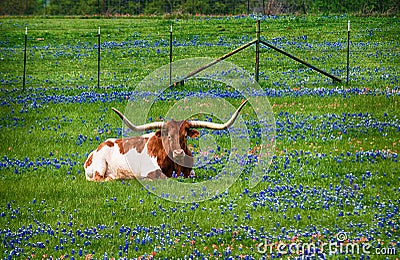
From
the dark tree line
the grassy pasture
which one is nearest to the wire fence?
the grassy pasture

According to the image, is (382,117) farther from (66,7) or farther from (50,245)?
(66,7)

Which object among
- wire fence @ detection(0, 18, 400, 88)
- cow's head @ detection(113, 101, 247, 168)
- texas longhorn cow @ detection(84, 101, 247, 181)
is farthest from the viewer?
wire fence @ detection(0, 18, 400, 88)

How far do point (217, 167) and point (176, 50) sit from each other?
21164mm

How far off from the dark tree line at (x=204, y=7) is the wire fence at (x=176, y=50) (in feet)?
25.9

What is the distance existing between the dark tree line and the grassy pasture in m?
16.5

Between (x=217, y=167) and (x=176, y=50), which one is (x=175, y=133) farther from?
(x=176, y=50)

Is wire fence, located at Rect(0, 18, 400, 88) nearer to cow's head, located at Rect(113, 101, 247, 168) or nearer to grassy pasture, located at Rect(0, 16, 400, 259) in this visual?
grassy pasture, located at Rect(0, 16, 400, 259)

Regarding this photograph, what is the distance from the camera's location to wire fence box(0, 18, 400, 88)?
29.2 m

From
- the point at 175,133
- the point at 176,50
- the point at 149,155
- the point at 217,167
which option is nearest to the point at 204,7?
the point at 176,50

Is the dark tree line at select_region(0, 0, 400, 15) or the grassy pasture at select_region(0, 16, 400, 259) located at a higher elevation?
the dark tree line at select_region(0, 0, 400, 15)

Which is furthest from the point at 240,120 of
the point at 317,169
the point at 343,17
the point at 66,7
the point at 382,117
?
the point at 66,7

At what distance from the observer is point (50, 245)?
9.98 meters

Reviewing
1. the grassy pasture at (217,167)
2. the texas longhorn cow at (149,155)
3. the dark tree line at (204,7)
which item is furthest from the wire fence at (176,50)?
the texas longhorn cow at (149,155)

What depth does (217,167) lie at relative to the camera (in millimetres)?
14336
